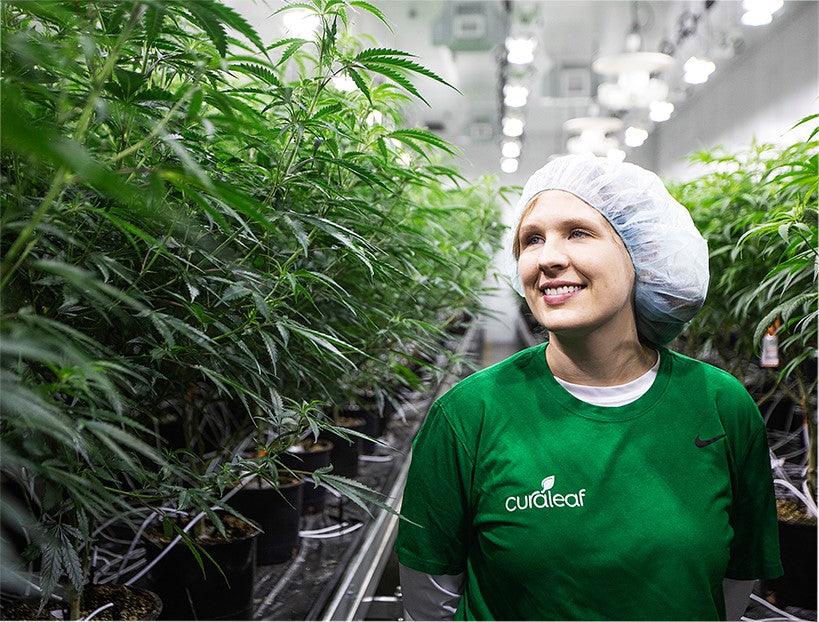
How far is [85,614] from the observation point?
4.26ft

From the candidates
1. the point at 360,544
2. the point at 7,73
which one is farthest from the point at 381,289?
the point at 7,73

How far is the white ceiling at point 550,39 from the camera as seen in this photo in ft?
18.5

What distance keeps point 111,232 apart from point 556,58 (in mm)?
8134

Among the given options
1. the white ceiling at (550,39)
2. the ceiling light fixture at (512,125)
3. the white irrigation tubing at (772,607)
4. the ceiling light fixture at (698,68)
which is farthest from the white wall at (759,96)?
the white irrigation tubing at (772,607)

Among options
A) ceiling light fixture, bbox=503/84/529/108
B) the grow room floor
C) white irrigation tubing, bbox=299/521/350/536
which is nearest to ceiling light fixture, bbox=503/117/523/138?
ceiling light fixture, bbox=503/84/529/108

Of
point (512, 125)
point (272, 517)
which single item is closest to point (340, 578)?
point (272, 517)

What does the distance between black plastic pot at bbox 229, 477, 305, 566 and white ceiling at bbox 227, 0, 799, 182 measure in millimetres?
2417

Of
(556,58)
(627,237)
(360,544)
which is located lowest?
(360,544)

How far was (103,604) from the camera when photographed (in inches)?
52.8

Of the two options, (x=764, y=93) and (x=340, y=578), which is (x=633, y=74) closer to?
(x=340, y=578)

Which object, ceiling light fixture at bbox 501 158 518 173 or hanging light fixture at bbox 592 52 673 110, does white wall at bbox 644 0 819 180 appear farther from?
ceiling light fixture at bbox 501 158 518 173

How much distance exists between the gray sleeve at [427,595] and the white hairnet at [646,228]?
0.54m

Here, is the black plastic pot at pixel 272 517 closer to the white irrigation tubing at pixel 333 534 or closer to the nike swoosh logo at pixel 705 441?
the white irrigation tubing at pixel 333 534

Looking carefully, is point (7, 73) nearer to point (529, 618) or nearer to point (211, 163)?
point (211, 163)
